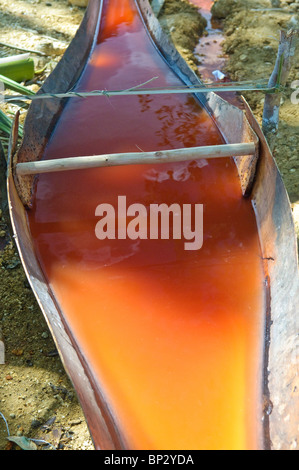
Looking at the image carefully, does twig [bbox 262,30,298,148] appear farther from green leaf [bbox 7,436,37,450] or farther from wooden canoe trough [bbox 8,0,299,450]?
green leaf [bbox 7,436,37,450]

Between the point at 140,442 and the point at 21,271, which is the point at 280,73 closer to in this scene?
the point at 21,271

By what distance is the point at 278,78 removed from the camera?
295 centimetres

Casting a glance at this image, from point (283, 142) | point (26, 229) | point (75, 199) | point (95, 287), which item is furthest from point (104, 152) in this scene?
point (283, 142)

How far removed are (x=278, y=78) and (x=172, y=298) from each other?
5.16 ft

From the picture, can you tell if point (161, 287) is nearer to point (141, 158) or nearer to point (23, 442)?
point (141, 158)

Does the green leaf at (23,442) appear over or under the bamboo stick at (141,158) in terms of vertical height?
under

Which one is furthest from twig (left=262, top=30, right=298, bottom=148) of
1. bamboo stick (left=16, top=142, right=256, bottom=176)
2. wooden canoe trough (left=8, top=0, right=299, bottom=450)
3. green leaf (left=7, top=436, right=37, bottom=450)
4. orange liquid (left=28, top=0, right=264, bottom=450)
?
green leaf (left=7, top=436, right=37, bottom=450)

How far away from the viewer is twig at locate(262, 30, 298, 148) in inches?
113

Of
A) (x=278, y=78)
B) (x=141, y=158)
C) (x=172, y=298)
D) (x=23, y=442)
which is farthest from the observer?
(x=278, y=78)

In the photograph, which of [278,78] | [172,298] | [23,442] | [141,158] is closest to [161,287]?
[172,298]

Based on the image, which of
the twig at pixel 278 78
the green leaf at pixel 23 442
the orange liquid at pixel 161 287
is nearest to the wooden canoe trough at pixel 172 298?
the orange liquid at pixel 161 287

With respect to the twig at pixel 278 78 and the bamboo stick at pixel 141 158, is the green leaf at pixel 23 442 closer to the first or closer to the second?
the bamboo stick at pixel 141 158

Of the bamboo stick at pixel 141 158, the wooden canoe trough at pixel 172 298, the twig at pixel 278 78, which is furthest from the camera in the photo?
the twig at pixel 278 78

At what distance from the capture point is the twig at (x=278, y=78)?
286 cm
